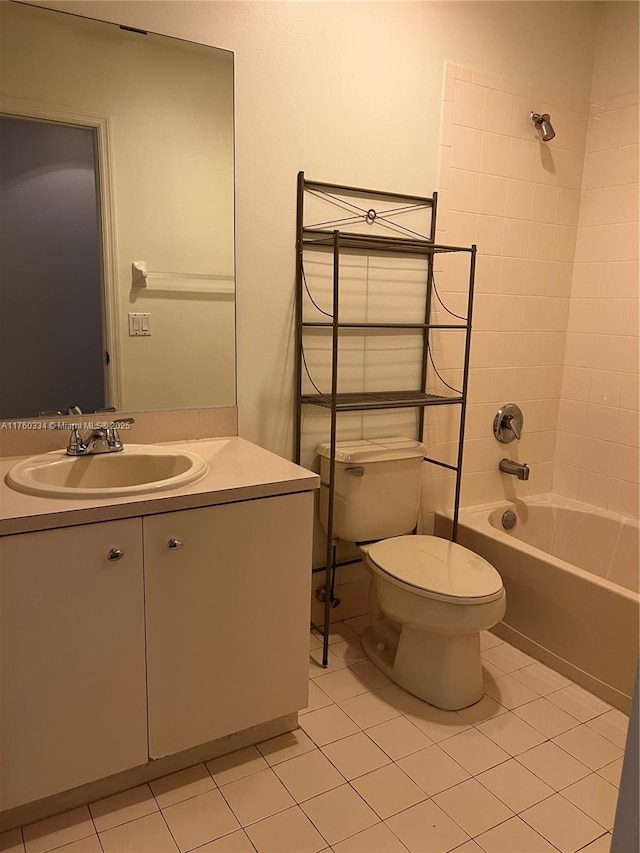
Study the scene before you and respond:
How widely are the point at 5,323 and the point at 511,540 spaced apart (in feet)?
6.07

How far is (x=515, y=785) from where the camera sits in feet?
5.42

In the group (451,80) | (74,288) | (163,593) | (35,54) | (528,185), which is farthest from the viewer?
(528,185)

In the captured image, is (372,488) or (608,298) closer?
(372,488)

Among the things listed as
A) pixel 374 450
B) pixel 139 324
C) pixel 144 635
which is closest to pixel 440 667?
pixel 374 450

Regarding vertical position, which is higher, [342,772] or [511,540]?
[511,540]

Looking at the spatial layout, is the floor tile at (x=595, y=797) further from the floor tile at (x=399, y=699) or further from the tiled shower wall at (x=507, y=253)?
the tiled shower wall at (x=507, y=253)

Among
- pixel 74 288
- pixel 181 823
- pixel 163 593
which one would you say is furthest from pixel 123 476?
pixel 181 823

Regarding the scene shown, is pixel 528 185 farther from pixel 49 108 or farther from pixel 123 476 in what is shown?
pixel 123 476

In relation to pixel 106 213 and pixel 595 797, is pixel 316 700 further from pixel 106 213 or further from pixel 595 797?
pixel 106 213

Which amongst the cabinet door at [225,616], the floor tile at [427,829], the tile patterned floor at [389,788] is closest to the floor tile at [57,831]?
the tile patterned floor at [389,788]

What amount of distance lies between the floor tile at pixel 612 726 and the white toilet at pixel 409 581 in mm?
359

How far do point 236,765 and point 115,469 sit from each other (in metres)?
0.88

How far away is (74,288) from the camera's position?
5.78 ft

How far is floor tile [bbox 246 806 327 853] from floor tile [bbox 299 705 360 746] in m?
0.27
